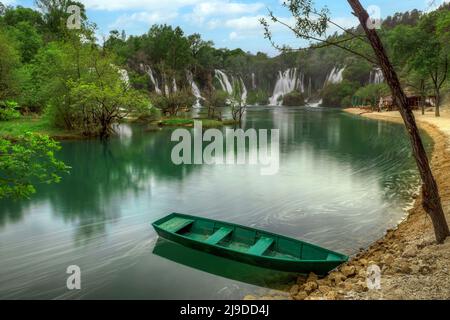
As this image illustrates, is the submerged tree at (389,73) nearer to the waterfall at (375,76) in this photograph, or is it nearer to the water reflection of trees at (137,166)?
the water reflection of trees at (137,166)

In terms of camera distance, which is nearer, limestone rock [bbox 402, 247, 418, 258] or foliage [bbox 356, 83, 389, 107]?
limestone rock [bbox 402, 247, 418, 258]

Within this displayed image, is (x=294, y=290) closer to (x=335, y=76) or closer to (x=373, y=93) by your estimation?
(x=373, y=93)

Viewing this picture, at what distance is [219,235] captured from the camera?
41.4 feet

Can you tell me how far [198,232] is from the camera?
13.7 m

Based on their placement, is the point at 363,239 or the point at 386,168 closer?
the point at 363,239

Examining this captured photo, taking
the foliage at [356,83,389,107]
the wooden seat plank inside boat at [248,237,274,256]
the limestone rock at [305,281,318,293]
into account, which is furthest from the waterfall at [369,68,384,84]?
the limestone rock at [305,281,318,293]

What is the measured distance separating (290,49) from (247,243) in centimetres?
615

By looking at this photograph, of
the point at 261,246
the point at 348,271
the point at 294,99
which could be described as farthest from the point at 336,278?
the point at 294,99

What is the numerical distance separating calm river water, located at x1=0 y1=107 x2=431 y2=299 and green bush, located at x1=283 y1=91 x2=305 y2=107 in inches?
3021

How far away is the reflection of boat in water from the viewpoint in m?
11.1

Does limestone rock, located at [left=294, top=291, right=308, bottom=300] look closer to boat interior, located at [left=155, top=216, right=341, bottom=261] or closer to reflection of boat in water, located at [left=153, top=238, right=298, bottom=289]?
reflection of boat in water, located at [left=153, top=238, right=298, bottom=289]
